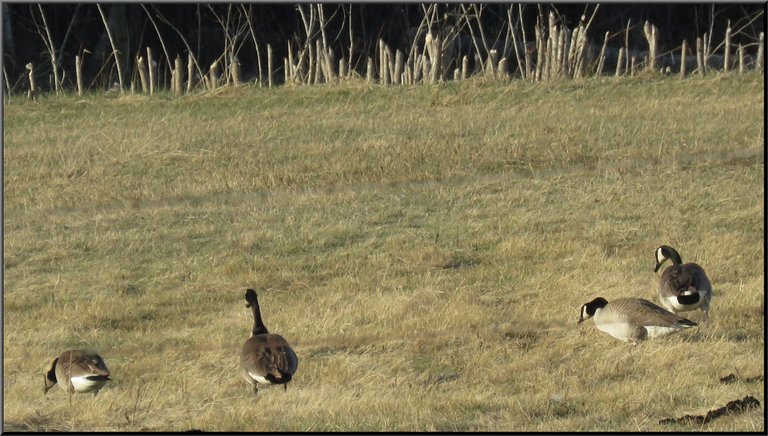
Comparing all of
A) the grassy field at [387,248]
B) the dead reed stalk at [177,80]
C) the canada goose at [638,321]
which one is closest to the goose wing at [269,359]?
the grassy field at [387,248]

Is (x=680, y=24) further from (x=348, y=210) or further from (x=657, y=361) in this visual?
(x=657, y=361)

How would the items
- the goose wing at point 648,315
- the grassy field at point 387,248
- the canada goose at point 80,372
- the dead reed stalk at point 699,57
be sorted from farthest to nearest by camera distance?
the dead reed stalk at point 699,57, the goose wing at point 648,315, the grassy field at point 387,248, the canada goose at point 80,372

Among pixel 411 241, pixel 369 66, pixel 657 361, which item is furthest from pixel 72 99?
pixel 657 361

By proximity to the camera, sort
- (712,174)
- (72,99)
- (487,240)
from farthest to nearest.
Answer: (72,99), (712,174), (487,240)

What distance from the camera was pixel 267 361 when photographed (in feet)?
23.6

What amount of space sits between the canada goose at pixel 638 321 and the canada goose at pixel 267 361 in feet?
8.07

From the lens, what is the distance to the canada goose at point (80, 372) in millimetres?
7449

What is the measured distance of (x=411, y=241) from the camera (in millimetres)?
12281

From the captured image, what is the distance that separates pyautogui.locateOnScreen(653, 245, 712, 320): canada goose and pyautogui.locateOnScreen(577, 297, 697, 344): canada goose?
0.38m

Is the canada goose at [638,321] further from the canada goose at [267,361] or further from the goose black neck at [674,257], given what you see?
the canada goose at [267,361]

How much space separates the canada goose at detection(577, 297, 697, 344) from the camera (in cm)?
811

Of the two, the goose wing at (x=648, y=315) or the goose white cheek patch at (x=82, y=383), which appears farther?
the goose wing at (x=648, y=315)

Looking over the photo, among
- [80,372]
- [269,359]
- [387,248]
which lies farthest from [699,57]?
[80,372]

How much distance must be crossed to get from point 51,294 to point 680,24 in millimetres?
25914
